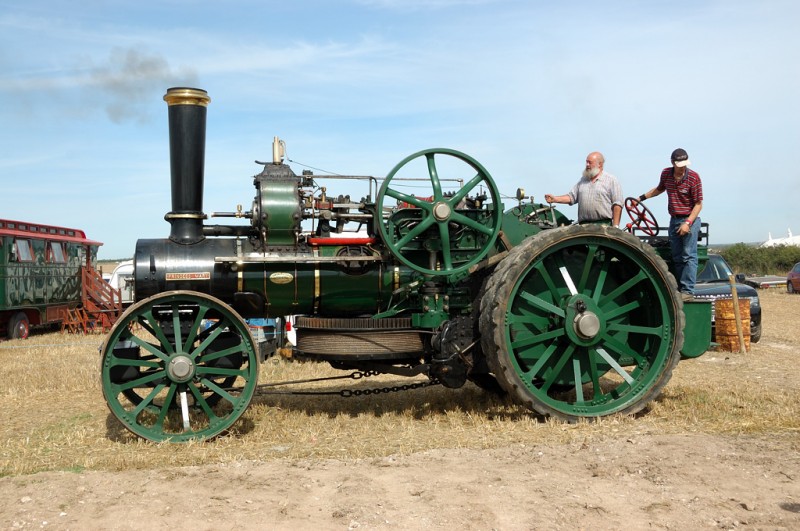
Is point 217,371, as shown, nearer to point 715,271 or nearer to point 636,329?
point 636,329

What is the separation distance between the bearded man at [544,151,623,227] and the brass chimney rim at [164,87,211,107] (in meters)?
3.49

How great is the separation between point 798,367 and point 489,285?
619 centimetres

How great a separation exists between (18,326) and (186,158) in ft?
43.8

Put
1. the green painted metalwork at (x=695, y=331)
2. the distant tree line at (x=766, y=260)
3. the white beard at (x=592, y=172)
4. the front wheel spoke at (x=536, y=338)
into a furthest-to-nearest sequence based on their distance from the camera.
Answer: the distant tree line at (x=766, y=260) → the white beard at (x=592, y=172) → the green painted metalwork at (x=695, y=331) → the front wheel spoke at (x=536, y=338)

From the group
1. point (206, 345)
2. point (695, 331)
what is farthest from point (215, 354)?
point (695, 331)

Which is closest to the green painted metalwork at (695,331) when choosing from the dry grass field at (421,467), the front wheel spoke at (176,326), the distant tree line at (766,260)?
the dry grass field at (421,467)

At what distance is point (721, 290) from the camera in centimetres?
1342

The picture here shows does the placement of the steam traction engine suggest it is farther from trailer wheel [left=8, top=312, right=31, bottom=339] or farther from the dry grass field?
trailer wheel [left=8, top=312, right=31, bottom=339]

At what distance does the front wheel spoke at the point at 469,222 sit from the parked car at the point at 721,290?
7.26 m

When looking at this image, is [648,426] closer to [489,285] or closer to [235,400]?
[489,285]

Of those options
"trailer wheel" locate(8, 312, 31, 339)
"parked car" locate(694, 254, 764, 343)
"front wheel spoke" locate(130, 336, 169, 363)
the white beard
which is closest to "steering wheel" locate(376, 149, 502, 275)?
the white beard

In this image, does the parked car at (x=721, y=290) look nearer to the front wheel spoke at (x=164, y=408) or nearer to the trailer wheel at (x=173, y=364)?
the trailer wheel at (x=173, y=364)

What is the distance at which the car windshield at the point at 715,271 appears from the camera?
14.2m

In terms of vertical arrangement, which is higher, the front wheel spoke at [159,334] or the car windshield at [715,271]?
the car windshield at [715,271]
